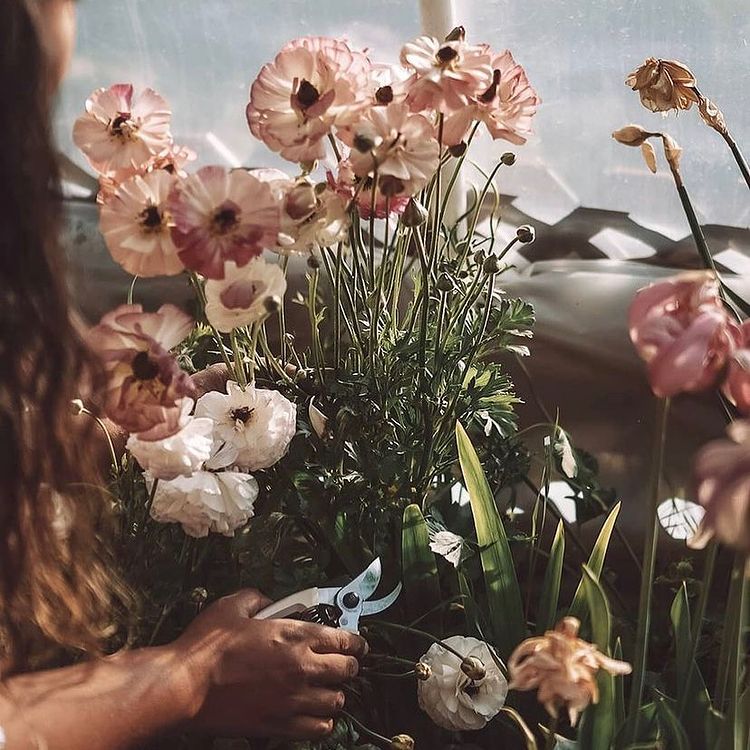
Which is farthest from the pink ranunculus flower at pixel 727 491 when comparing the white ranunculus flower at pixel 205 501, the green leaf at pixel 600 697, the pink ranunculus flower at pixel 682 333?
the white ranunculus flower at pixel 205 501

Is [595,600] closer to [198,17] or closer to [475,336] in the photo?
[475,336]

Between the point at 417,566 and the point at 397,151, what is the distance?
1.04 feet

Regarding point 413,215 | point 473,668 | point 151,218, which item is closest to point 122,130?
point 151,218

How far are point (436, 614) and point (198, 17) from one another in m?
0.75

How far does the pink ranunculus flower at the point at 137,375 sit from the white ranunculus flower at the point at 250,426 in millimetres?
100

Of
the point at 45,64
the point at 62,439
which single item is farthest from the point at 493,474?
the point at 45,64

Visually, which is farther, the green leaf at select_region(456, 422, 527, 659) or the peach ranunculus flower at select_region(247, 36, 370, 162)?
the green leaf at select_region(456, 422, 527, 659)

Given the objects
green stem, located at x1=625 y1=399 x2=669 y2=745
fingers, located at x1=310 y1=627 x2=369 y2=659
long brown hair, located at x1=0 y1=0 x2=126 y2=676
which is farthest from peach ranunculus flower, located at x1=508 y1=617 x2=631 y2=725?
long brown hair, located at x1=0 y1=0 x2=126 y2=676

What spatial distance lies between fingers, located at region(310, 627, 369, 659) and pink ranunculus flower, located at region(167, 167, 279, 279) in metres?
0.26

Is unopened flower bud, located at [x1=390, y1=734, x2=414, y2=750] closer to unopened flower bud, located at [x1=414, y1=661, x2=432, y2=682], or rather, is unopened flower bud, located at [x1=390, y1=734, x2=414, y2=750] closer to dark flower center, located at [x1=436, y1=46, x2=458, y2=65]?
unopened flower bud, located at [x1=414, y1=661, x2=432, y2=682]

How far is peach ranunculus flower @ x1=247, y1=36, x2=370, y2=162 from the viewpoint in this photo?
67cm

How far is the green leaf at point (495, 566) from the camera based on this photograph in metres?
0.78

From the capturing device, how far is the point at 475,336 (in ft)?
2.53

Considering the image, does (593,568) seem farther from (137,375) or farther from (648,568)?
(137,375)
